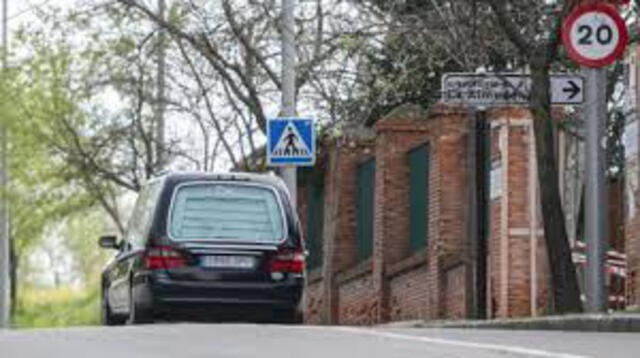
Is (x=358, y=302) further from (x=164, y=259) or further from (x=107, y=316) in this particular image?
(x=164, y=259)

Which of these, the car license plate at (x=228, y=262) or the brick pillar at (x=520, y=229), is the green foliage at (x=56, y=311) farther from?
the car license plate at (x=228, y=262)

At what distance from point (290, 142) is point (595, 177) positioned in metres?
9.05

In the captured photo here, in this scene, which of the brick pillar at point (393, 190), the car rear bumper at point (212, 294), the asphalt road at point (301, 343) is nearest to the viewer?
the asphalt road at point (301, 343)

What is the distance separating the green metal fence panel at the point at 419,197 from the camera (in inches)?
1122

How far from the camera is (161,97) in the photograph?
40.5 metres

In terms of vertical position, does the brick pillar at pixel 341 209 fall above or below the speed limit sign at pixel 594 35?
below

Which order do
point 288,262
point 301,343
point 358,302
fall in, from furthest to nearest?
point 358,302 → point 288,262 → point 301,343

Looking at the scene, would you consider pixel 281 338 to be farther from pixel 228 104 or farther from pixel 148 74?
pixel 148 74

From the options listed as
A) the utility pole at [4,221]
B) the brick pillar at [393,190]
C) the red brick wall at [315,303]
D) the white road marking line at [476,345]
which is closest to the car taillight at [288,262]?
the white road marking line at [476,345]

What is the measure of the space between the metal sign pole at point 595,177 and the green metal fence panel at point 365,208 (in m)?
11.3

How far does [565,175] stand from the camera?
2611cm

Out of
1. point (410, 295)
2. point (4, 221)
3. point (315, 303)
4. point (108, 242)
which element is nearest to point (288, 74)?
point (410, 295)

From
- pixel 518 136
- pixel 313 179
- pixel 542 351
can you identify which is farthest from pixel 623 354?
pixel 313 179

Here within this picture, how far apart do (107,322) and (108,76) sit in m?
17.8
